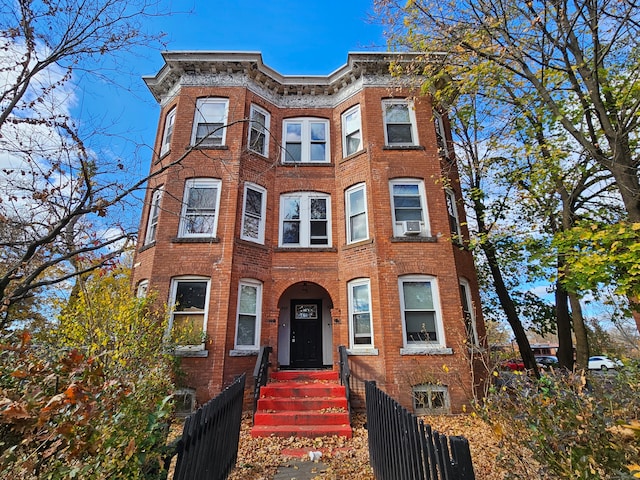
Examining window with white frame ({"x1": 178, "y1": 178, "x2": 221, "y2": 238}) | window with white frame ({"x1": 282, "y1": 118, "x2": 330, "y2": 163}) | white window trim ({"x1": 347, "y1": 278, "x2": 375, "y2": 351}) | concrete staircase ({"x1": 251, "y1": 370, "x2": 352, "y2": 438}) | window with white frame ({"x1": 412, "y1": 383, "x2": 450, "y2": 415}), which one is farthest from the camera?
window with white frame ({"x1": 282, "y1": 118, "x2": 330, "y2": 163})

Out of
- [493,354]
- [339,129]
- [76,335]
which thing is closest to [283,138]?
[339,129]

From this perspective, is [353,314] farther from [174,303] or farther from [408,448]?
[408,448]

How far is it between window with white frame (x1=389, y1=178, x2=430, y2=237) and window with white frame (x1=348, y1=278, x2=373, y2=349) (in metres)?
1.98

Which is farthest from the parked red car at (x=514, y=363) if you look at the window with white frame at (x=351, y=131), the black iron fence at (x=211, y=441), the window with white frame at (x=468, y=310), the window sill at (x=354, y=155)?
the window with white frame at (x=351, y=131)

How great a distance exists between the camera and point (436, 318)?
9.07 meters

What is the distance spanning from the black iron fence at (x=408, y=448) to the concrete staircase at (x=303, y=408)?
5.27ft

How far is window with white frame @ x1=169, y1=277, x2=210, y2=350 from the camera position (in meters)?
8.36

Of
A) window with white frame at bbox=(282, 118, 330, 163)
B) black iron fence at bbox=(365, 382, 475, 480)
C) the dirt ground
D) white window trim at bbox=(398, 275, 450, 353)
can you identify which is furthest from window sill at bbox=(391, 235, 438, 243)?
black iron fence at bbox=(365, 382, 475, 480)

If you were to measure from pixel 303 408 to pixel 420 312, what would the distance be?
4.21 m

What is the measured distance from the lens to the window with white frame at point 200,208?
993 cm

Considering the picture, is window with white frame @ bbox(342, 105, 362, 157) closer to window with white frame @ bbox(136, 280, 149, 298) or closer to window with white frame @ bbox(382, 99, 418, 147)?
window with white frame @ bbox(382, 99, 418, 147)

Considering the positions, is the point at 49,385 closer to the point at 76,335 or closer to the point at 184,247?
the point at 76,335

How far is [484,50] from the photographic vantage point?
24.3 feet

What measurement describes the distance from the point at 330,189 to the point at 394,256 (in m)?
3.46
